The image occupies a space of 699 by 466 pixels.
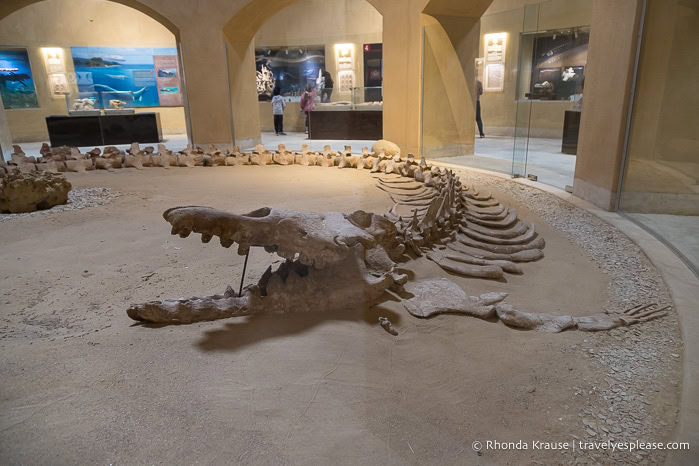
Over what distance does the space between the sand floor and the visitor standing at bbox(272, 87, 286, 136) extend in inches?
487

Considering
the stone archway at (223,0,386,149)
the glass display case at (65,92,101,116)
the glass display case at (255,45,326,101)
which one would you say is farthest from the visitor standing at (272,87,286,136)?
the glass display case at (65,92,101,116)

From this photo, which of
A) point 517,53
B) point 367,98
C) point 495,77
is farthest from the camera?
point 495,77

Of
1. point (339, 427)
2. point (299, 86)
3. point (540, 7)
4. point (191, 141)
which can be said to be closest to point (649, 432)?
point (339, 427)

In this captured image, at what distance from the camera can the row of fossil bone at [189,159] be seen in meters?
8.95

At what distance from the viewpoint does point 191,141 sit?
41.6 feet

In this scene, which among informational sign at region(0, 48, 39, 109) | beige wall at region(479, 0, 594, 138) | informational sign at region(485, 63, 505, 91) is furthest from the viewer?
informational sign at region(0, 48, 39, 109)

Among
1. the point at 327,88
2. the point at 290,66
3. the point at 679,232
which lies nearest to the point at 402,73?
the point at 327,88

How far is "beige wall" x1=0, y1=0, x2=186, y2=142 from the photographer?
14883mm

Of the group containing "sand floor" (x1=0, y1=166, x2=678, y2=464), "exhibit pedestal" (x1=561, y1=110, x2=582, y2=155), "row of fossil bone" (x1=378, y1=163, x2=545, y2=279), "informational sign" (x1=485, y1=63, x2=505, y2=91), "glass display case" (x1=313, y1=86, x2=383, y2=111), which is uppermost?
"informational sign" (x1=485, y1=63, x2=505, y2=91)

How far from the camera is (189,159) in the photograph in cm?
997

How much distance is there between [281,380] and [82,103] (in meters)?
15.1

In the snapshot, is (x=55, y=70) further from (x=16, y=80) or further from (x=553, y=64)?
(x=553, y=64)

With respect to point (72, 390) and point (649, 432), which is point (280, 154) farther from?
point (649, 432)

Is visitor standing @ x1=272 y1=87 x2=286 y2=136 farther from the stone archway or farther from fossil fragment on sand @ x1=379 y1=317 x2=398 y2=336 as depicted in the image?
fossil fragment on sand @ x1=379 y1=317 x2=398 y2=336
